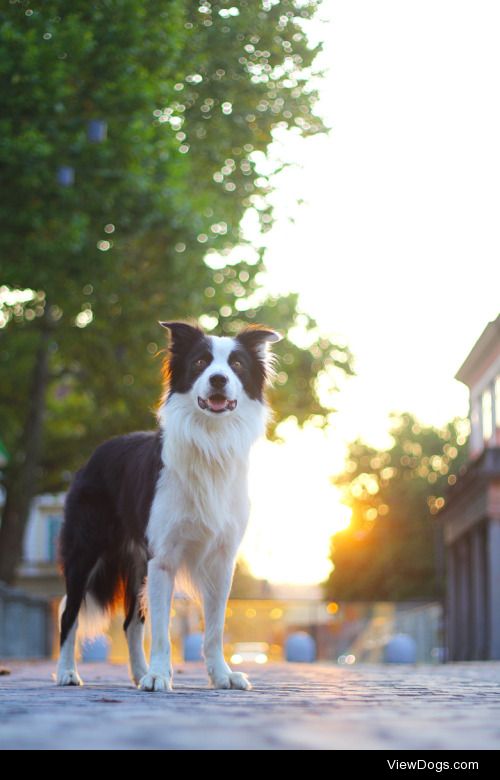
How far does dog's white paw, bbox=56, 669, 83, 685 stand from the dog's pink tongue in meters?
2.11

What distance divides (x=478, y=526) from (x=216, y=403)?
36.6 m

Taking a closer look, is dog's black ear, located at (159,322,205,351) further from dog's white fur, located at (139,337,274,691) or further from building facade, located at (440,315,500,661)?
building facade, located at (440,315,500,661)

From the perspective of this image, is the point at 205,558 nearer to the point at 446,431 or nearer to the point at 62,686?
the point at 62,686

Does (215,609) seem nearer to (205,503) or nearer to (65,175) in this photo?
(205,503)

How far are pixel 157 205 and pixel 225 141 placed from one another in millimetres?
5572

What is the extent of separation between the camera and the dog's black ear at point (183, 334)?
8.30 m

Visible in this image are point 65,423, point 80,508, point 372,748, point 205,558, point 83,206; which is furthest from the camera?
point 65,423

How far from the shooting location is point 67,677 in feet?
29.3

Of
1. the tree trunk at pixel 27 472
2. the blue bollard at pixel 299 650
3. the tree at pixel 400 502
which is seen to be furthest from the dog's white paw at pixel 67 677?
the tree at pixel 400 502

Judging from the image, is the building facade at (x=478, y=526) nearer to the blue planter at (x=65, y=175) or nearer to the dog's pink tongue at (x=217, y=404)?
the blue planter at (x=65, y=175)

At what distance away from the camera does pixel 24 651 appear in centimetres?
3158

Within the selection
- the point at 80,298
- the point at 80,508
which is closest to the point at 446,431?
the point at 80,298

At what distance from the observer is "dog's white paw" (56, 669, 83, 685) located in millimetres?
8867

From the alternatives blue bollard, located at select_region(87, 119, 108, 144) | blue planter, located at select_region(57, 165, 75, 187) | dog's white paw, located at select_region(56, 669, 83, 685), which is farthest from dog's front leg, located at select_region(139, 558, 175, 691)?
blue planter, located at select_region(57, 165, 75, 187)
